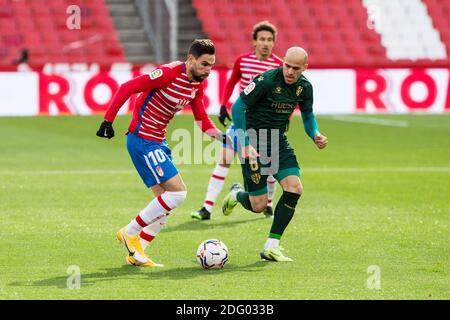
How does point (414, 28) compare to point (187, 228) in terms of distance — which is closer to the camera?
point (187, 228)

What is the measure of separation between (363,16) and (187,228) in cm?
2497

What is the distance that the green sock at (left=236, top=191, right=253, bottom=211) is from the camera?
1114 centimetres

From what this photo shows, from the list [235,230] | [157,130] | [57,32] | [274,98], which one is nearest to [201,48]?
[157,130]

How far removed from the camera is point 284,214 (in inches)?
392

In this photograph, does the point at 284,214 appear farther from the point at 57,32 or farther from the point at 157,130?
Result: the point at 57,32

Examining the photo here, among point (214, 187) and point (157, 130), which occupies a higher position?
point (157, 130)

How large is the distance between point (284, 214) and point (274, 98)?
3.67 ft

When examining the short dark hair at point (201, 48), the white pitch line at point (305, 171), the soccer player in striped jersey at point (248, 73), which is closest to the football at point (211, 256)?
the short dark hair at point (201, 48)

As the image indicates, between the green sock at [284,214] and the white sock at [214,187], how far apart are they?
2632mm

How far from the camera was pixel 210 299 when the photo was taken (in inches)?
312

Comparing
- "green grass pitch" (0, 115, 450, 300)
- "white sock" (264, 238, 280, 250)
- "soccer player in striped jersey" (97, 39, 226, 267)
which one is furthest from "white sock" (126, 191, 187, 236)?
"white sock" (264, 238, 280, 250)

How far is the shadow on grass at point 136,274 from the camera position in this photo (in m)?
8.58
